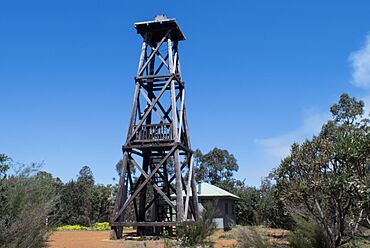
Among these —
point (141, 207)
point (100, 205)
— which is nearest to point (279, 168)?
point (141, 207)

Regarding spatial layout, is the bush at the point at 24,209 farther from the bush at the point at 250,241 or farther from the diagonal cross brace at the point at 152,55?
the diagonal cross brace at the point at 152,55

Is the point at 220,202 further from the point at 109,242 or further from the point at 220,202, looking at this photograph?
the point at 109,242

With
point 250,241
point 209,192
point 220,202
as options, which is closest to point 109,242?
point 250,241

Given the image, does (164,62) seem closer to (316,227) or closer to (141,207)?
(141,207)

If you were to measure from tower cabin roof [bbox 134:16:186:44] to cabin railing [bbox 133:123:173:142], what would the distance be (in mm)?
5027

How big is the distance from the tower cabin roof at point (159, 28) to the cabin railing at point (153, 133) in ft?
16.5

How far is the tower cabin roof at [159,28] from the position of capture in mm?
→ 20031

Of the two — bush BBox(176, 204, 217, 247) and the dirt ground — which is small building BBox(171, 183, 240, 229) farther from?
bush BBox(176, 204, 217, 247)

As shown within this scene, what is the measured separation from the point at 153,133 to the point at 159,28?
5909mm

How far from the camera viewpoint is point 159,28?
66.9ft

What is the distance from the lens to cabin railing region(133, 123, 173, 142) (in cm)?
1814

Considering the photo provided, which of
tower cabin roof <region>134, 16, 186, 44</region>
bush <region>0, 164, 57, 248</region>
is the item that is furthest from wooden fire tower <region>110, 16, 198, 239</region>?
bush <region>0, 164, 57, 248</region>

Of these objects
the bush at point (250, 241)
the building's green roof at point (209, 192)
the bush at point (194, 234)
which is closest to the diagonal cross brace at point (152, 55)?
the bush at point (194, 234)

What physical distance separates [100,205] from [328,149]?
32066 mm
